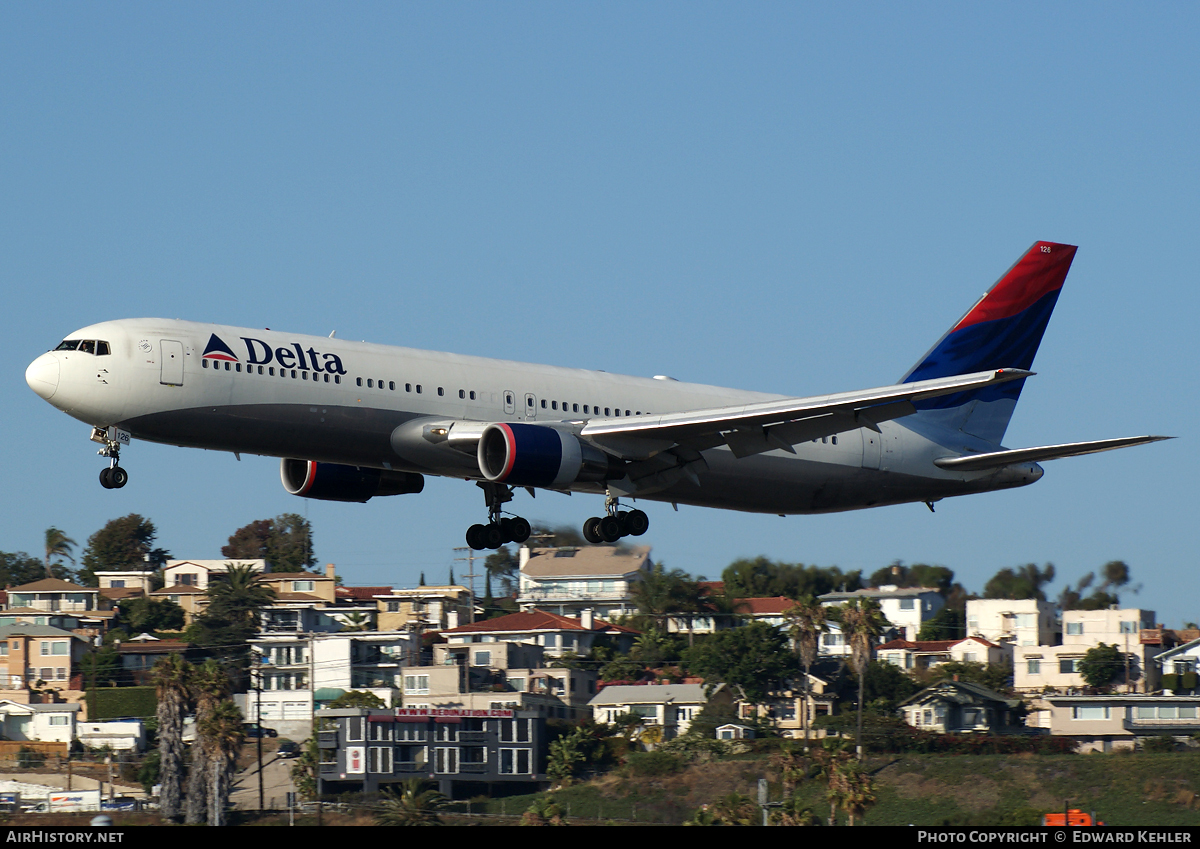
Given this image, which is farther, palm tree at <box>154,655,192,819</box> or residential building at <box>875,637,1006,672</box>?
residential building at <box>875,637,1006,672</box>

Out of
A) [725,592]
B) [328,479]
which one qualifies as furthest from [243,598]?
[328,479]

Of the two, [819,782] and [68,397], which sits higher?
[68,397]

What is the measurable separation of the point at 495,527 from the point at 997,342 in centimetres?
1896

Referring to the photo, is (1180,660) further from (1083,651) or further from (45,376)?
(45,376)

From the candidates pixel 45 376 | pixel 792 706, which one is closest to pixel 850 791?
pixel 792 706

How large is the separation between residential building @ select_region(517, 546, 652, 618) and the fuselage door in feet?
402

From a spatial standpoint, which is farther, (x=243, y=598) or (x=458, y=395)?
(x=243, y=598)

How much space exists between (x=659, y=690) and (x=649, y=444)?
66.6m

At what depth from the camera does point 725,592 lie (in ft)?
500

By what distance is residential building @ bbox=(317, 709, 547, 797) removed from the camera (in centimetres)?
8431

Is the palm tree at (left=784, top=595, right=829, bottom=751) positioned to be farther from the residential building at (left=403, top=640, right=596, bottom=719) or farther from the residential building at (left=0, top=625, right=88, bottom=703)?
the residential building at (left=0, top=625, right=88, bottom=703)

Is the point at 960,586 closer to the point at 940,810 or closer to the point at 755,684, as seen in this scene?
the point at 755,684

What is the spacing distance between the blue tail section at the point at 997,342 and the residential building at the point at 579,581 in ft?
355

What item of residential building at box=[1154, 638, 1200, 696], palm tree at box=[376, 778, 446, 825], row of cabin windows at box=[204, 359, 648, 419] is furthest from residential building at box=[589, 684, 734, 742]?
row of cabin windows at box=[204, 359, 648, 419]
